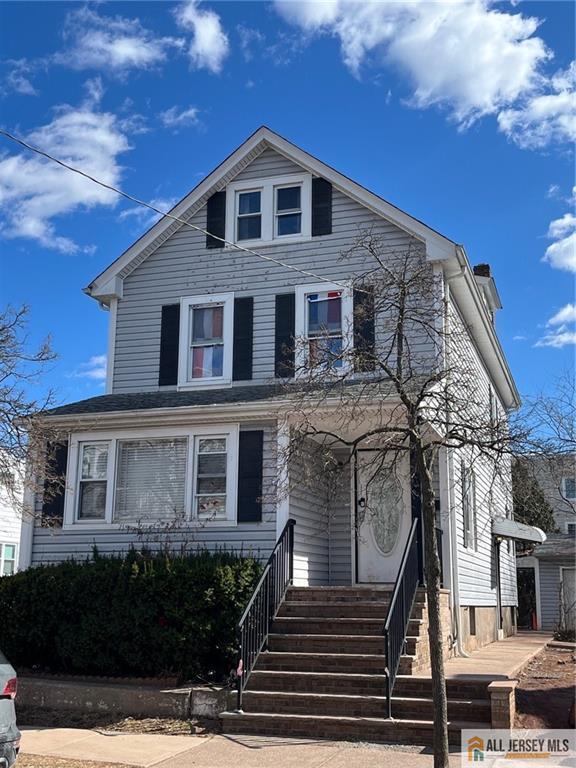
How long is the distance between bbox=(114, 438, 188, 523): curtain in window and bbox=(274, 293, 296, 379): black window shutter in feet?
7.07

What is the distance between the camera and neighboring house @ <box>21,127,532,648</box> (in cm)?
1320

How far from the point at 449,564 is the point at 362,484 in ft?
6.69

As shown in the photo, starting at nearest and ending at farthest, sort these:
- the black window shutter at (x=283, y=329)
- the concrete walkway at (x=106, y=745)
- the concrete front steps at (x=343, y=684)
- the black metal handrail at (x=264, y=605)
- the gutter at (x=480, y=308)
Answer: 1. the concrete walkway at (x=106, y=745)
2. the concrete front steps at (x=343, y=684)
3. the black metal handrail at (x=264, y=605)
4. the gutter at (x=480, y=308)
5. the black window shutter at (x=283, y=329)

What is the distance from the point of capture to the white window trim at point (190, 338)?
48.8 feet

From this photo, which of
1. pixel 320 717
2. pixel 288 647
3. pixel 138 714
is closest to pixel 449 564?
pixel 288 647

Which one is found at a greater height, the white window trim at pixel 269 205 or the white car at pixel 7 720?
the white window trim at pixel 269 205

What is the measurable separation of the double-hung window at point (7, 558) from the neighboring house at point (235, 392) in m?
11.6

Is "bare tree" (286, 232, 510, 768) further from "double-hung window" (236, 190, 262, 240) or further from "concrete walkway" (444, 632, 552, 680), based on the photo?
"double-hung window" (236, 190, 262, 240)

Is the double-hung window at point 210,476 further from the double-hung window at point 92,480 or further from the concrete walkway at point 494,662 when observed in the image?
the concrete walkway at point 494,662

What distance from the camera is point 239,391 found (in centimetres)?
1405

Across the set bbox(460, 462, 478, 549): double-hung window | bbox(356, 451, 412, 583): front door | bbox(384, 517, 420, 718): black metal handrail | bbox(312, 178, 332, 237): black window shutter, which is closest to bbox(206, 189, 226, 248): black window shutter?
bbox(312, 178, 332, 237): black window shutter

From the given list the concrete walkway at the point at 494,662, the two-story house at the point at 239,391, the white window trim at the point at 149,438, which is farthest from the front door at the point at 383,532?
the white window trim at the point at 149,438

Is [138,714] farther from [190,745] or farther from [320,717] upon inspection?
[320,717]

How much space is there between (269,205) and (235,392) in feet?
13.0
